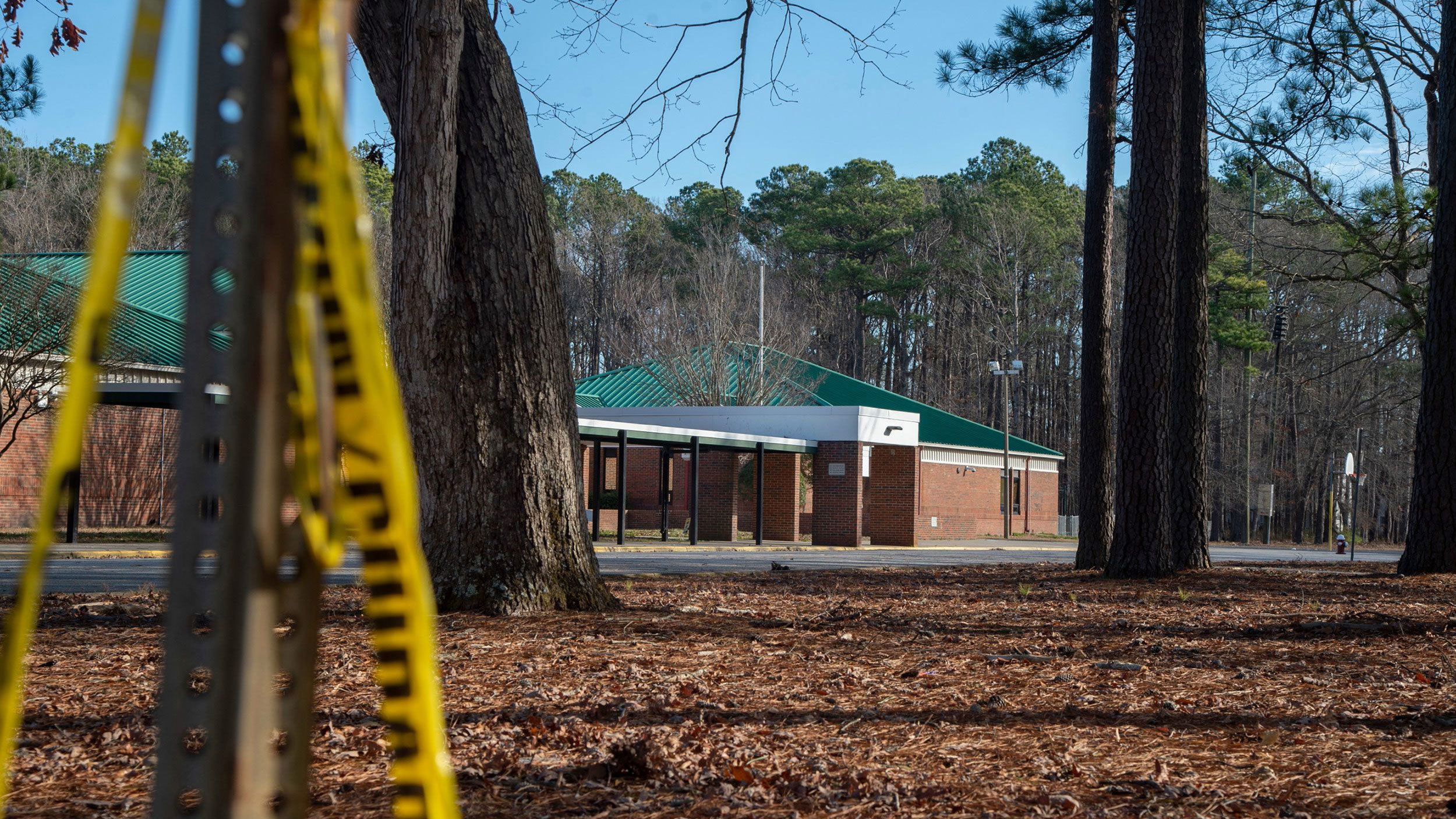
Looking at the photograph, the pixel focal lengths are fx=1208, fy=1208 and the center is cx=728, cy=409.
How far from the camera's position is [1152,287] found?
13.1 metres

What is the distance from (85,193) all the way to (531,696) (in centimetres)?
4279

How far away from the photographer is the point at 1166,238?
1304 cm

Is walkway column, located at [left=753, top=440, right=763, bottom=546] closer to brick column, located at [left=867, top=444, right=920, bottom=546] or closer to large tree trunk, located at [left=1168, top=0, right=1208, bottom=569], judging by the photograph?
brick column, located at [left=867, top=444, right=920, bottom=546]

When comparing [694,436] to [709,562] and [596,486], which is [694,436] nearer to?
[596,486]

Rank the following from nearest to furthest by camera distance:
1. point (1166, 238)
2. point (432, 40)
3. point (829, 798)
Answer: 1. point (829, 798)
2. point (432, 40)
3. point (1166, 238)

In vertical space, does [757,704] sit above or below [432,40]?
below

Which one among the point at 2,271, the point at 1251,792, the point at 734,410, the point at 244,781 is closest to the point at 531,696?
the point at 1251,792

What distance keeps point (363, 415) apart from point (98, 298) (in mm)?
304

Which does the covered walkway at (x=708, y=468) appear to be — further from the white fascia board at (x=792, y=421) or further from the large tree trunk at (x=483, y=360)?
the large tree trunk at (x=483, y=360)

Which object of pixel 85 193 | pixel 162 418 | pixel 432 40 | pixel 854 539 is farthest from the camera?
pixel 85 193

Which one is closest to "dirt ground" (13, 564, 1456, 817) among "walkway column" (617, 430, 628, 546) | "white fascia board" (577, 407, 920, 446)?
"walkway column" (617, 430, 628, 546)

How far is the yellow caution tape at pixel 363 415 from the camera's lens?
3.72ft

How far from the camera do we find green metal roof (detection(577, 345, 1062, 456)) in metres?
42.4

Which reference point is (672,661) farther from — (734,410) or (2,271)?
(734,410)
